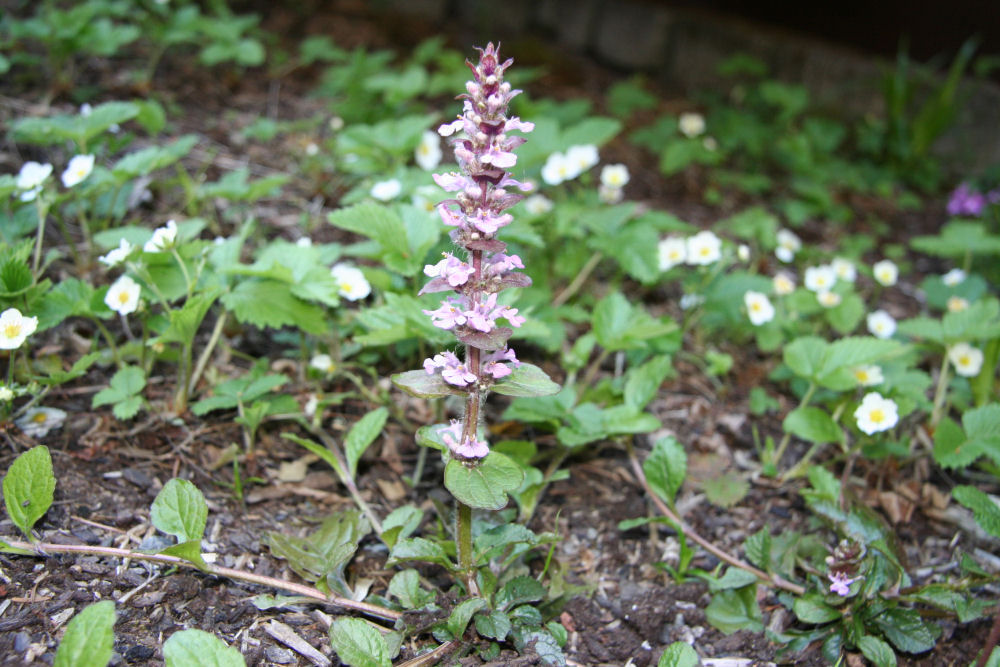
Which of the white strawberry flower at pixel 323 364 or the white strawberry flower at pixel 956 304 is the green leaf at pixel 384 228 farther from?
the white strawberry flower at pixel 956 304

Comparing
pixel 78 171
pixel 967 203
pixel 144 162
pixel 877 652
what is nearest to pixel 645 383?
pixel 877 652

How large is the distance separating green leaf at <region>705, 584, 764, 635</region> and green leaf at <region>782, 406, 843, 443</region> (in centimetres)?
49

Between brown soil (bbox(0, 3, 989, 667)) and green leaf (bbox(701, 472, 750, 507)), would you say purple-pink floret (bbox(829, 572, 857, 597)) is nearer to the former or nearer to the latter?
brown soil (bbox(0, 3, 989, 667))

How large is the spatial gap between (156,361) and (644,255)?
5.41 ft

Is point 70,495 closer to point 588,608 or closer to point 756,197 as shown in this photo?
point 588,608

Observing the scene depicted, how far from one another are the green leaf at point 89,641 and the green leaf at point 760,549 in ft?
4.89

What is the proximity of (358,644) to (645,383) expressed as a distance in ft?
3.62

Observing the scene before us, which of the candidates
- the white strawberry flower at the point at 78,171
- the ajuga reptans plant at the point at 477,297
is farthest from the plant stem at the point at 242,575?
the white strawberry flower at the point at 78,171

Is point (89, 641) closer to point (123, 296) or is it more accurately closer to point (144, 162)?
point (123, 296)

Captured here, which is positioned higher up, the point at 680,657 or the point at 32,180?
the point at 32,180

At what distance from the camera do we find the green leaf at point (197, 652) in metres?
1.42

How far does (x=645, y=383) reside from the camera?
88.3 inches

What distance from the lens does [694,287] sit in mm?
2820

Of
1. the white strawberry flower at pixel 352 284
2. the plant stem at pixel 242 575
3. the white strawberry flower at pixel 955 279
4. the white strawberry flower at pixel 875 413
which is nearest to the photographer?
the plant stem at pixel 242 575
